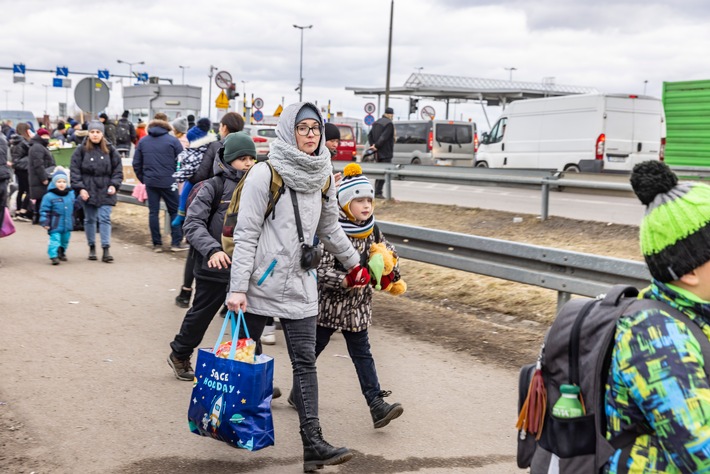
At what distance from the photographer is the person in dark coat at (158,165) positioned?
42.1 feet

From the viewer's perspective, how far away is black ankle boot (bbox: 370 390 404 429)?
5301 millimetres

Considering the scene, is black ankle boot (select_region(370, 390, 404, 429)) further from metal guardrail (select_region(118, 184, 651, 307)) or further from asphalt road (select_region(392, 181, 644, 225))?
asphalt road (select_region(392, 181, 644, 225))

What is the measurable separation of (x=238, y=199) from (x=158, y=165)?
822cm

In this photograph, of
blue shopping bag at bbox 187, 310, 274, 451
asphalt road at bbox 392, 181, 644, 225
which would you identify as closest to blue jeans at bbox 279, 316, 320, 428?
blue shopping bag at bbox 187, 310, 274, 451

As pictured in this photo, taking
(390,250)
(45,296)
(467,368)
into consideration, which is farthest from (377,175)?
(390,250)

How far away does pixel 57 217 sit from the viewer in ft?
38.1

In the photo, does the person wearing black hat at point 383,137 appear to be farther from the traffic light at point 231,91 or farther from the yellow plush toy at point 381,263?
the yellow plush toy at point 381,263

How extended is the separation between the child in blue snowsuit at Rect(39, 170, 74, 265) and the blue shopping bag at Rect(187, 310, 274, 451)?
7.75m

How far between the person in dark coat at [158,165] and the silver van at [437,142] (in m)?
19.9

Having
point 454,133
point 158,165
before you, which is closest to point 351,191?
point 158,165

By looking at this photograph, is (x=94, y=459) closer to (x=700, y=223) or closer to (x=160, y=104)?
(x=700, y=223)

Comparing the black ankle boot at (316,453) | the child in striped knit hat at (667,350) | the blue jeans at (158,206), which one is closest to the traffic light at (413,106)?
the blue jeans at (158,206)

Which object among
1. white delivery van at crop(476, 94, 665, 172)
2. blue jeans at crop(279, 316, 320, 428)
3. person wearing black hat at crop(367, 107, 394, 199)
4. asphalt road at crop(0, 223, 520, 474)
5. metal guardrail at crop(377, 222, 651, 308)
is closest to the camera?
blue jeans at crop(279, 316, 320, 428)

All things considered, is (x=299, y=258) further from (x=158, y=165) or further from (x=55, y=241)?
(x=158, y=165)
